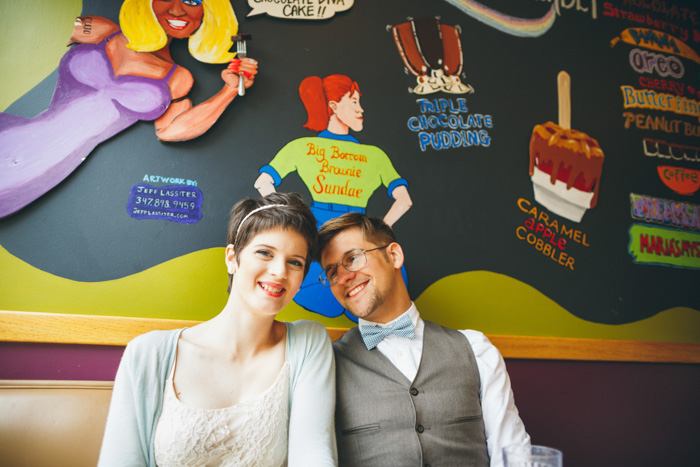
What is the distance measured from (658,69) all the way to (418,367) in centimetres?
266

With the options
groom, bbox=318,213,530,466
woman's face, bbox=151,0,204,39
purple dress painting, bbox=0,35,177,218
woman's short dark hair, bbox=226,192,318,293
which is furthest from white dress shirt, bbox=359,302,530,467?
woman's face, bbox=151,0,204,39

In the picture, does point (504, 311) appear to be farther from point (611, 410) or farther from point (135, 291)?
point (135, 291)

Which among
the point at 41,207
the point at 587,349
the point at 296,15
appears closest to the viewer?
the point at 41,207

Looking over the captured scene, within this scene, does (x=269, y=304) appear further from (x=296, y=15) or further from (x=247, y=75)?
(x=296, y=15)

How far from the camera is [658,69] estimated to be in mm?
2807

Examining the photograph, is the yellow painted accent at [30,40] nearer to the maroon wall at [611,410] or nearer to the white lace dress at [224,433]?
the white lace dress at [224,433]

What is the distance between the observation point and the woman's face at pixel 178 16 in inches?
77.2

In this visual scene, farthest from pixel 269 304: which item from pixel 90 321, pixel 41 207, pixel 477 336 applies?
pixel 41 207

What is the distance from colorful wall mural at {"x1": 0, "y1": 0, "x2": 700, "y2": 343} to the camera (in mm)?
1825

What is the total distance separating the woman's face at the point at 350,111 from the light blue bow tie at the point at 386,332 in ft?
3.42

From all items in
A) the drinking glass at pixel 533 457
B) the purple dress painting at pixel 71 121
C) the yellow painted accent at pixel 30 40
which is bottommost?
the drinking glass at pixel 533 457

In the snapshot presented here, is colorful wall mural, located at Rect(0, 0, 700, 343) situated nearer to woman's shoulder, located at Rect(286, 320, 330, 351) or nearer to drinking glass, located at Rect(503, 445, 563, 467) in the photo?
woman's shoulder, located at Rect(286, 320, 330, 351)

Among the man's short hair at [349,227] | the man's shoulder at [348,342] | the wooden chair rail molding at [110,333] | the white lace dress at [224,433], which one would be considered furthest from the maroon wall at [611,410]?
the white lace dress at [224,433]

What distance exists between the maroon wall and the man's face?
3.04 ft
